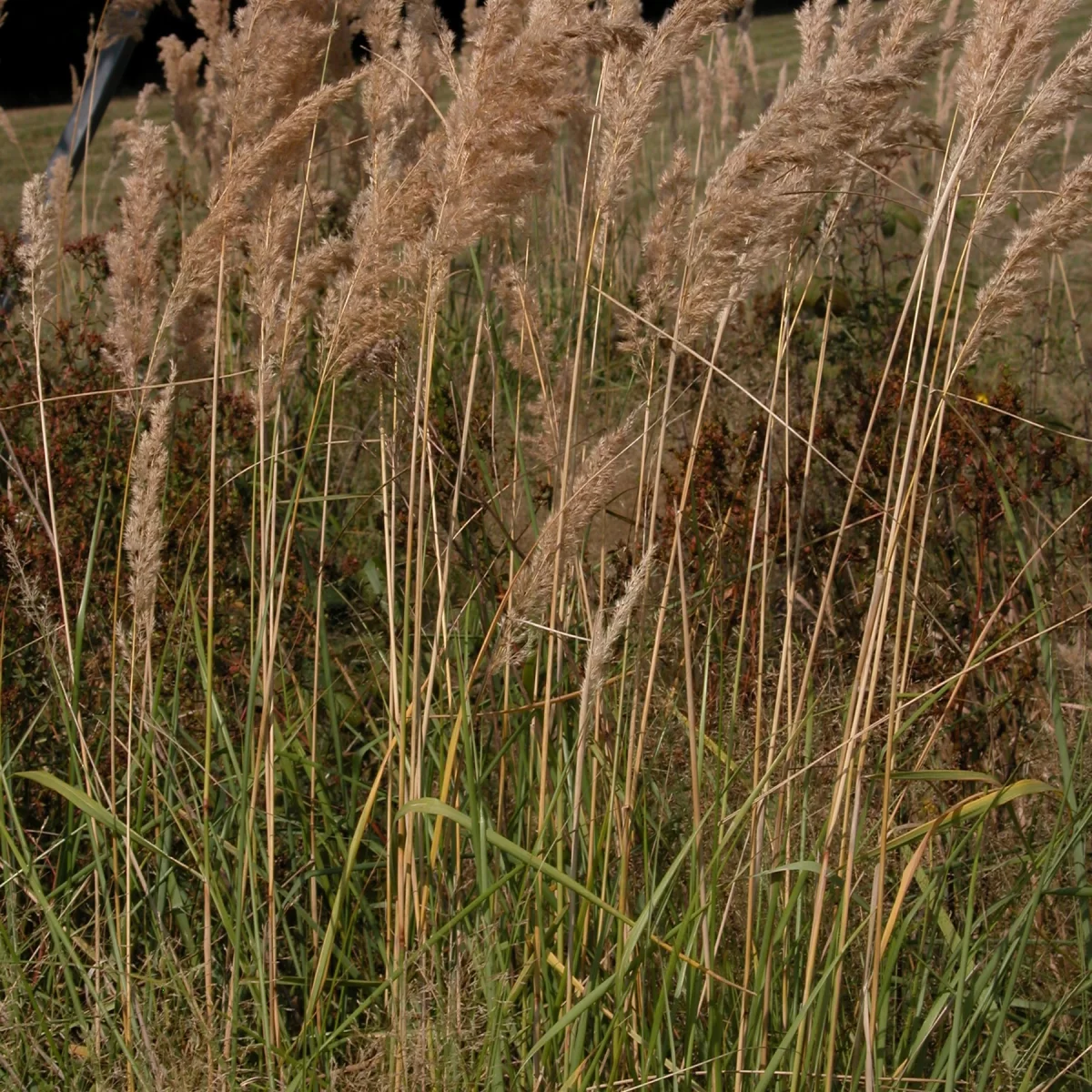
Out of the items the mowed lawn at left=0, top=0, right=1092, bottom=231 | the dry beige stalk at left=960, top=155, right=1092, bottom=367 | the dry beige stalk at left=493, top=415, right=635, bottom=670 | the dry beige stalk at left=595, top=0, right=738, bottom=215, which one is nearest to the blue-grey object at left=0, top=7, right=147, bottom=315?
the dry beige stalk at left=595, top=0, right=738, bottom=215

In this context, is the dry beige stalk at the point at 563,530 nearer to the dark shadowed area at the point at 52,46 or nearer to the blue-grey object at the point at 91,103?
the blue-grey object at the point at 91,103

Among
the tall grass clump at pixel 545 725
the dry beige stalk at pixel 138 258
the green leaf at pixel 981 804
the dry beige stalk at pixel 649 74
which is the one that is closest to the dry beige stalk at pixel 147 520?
the tall grass clump at pixel 545 725

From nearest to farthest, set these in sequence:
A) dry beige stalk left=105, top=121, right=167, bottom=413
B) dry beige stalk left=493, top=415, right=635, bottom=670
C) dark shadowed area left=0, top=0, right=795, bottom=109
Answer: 1. dry beige stalk left=493, top=415, right=635, bottom=670
2. dry beige stalk left=105, top=121, right=167, bottom=413
3. dark shadowed area left=0, top=0, right=795, bottom=109

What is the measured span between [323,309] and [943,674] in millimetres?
1424

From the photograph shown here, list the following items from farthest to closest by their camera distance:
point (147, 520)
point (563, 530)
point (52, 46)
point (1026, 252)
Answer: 1. point (52, 46)
2. point (147, 520)
3. point (1026, 252)
4. point (563, 530)

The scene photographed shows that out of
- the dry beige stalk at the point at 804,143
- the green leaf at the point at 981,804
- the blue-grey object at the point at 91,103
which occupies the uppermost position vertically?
the blue-grey object at the point at 91,103

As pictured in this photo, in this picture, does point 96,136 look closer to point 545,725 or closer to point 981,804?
point 545,725

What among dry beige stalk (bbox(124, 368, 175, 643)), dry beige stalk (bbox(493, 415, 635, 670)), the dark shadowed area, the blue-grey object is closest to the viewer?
dry beige stalk (bbox(493, 415, 635, 670))

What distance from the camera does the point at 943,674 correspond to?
8.43ft

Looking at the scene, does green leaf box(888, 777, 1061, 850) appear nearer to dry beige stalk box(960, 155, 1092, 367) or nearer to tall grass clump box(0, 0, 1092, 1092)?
tall grass clump box(0, 0, 1092, 1092)

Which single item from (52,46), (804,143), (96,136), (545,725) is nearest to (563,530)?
(545,725)

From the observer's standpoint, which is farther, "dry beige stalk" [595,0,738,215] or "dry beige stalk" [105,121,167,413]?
"dry beige stalk" [105,121,167,413]

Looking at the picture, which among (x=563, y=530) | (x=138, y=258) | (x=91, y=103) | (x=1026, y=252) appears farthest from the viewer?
(x=91, y=103)

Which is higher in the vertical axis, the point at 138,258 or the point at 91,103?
the point at 91,103
